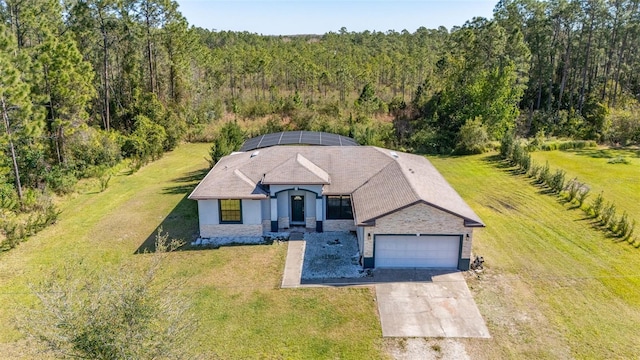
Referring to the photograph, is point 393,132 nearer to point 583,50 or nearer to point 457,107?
point 457,107

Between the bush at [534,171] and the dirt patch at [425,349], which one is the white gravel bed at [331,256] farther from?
the bush at [534,171]

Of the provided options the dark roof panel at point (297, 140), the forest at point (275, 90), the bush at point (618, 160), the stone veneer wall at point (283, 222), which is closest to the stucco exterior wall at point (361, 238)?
the stone veneer wall at point (283, 222)

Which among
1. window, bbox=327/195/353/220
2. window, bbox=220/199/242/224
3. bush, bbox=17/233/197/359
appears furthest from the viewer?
window, bbox=327/195/353/220

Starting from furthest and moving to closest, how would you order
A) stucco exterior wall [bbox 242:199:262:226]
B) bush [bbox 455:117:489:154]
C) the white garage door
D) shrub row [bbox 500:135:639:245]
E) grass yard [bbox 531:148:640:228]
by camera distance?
bush [bbox 455:117:489:154] < grass yard [bbox 531:148:640:228] < shrub row [bbox 500:135:639:245] < stucco exterior wall [bbox 242:199:262:226] < the white garage door

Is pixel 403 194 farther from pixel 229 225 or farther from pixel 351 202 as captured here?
pixel 229 225

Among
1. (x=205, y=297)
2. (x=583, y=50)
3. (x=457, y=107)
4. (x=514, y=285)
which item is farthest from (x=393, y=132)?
(x=205, y=297)

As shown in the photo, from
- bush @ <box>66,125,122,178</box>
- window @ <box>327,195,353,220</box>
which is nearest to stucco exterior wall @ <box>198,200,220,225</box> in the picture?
window @ <box>327,195,353,220</box>

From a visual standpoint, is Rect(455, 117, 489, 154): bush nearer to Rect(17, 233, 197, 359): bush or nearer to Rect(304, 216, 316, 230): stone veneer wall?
Rect(304, 216, 316, 230): stone veneer wall
